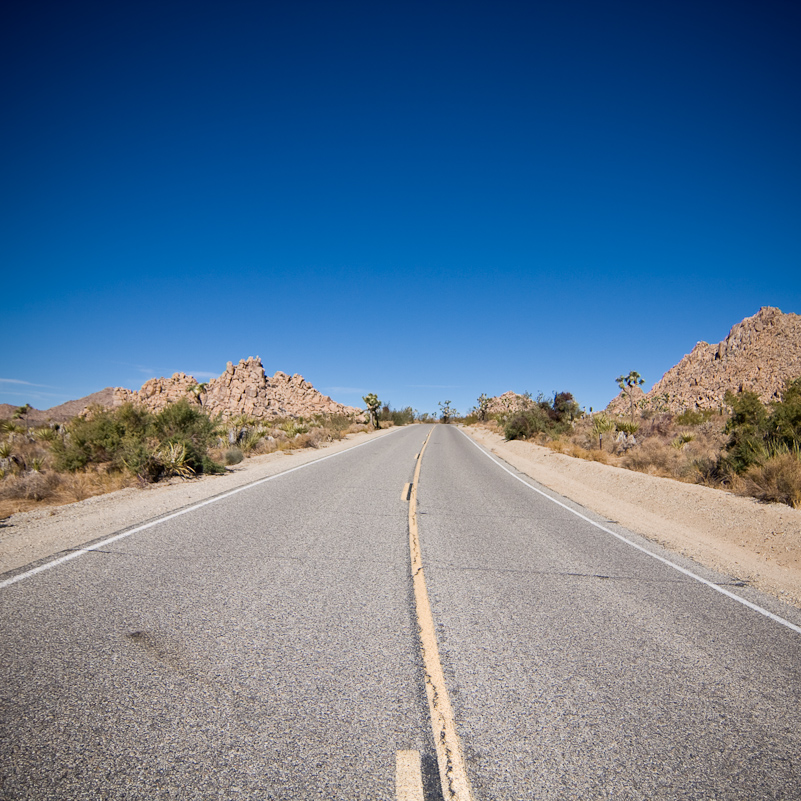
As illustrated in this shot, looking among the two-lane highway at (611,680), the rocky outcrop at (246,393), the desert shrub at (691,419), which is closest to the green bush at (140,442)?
the two-lane highway at (611,680)

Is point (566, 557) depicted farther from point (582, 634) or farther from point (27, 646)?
point (27, 646)

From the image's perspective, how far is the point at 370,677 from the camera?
3230 millimetres

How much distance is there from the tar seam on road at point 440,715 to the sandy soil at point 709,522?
4.26m

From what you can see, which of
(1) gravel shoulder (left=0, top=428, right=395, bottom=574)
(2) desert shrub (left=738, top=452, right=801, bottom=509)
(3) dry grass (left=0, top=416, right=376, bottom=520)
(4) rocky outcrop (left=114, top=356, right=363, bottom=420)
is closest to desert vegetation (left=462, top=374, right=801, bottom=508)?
(2) desert shrub (left=738, top=452, right=801, bottom=509)

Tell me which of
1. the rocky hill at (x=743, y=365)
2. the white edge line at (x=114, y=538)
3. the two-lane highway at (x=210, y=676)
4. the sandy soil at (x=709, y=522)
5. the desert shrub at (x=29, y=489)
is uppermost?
the rocky hill at (x=743, y=365)

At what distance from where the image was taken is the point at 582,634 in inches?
160

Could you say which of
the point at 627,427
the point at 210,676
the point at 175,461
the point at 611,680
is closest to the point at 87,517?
the point at 175,461

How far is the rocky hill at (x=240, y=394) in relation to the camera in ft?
259

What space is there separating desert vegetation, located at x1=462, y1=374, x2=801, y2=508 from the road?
19.8 ft

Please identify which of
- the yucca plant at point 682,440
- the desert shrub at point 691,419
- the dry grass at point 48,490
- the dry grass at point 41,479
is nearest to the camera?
the dry grass at point 48,490

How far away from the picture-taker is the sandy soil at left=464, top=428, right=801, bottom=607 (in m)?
6.56

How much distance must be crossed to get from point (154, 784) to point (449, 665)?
194cm

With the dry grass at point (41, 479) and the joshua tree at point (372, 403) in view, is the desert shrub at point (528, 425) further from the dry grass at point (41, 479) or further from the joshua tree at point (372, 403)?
the joshua tree at point (372, 403)

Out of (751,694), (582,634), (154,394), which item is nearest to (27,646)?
(582,634)
